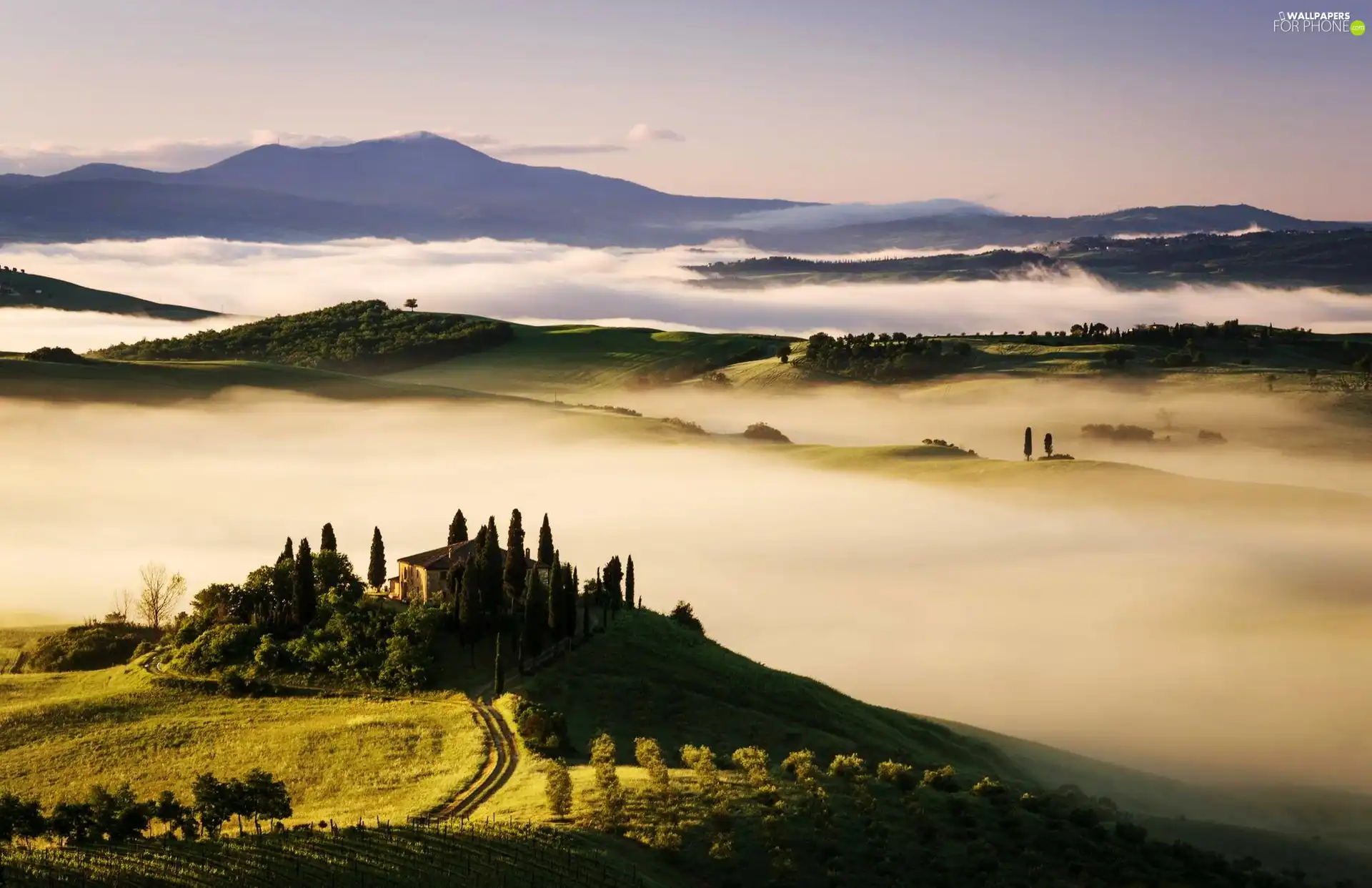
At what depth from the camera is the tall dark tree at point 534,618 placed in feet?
323

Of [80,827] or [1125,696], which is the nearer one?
[80,827]

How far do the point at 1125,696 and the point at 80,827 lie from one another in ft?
376

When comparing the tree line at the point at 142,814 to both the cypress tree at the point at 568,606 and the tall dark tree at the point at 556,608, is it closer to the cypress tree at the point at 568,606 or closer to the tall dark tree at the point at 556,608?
the tall dark tree at the point at 556,608

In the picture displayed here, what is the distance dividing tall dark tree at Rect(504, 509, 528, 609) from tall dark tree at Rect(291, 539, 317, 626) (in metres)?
15.1

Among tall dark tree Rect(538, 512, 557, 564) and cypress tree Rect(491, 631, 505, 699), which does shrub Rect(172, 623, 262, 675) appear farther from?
tall dark tree Rect(538, 512, 557, 564)

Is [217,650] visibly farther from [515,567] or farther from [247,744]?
[515,567]

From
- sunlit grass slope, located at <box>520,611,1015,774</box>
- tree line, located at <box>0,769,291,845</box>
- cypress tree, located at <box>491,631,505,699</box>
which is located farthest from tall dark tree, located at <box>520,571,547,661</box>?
tree line, located at <box>0,769,291,845</box>

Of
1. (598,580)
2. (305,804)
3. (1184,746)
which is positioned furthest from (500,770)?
(1184,746)

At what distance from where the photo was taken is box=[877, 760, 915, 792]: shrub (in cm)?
8225

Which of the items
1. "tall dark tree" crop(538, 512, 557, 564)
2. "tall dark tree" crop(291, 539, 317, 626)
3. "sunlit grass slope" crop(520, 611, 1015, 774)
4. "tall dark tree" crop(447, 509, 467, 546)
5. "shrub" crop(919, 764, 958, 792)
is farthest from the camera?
"tall dark tree" crop(447, 509, 467, 546)

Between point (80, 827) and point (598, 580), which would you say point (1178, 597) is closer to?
point (598, 580)

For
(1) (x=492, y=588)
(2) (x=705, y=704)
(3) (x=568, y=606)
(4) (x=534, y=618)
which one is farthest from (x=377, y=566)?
(2) (x=705, y=704)

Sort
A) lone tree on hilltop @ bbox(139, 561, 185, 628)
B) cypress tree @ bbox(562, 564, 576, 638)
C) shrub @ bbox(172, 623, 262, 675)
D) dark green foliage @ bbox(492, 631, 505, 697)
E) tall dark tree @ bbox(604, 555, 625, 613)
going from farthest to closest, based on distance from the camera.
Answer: lone tree on hilltop @ bbox(139, 561, 185, 628)
tall dark tree @ bbox(604, 555, 625, 613)
cypress tree @ bbox(562, 564, 576, 638)
shrub @ bbox(172, 623, 262, 675)
dark green foliage @ bbox(492, 631, 505, 697)

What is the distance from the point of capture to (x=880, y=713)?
117 meters
